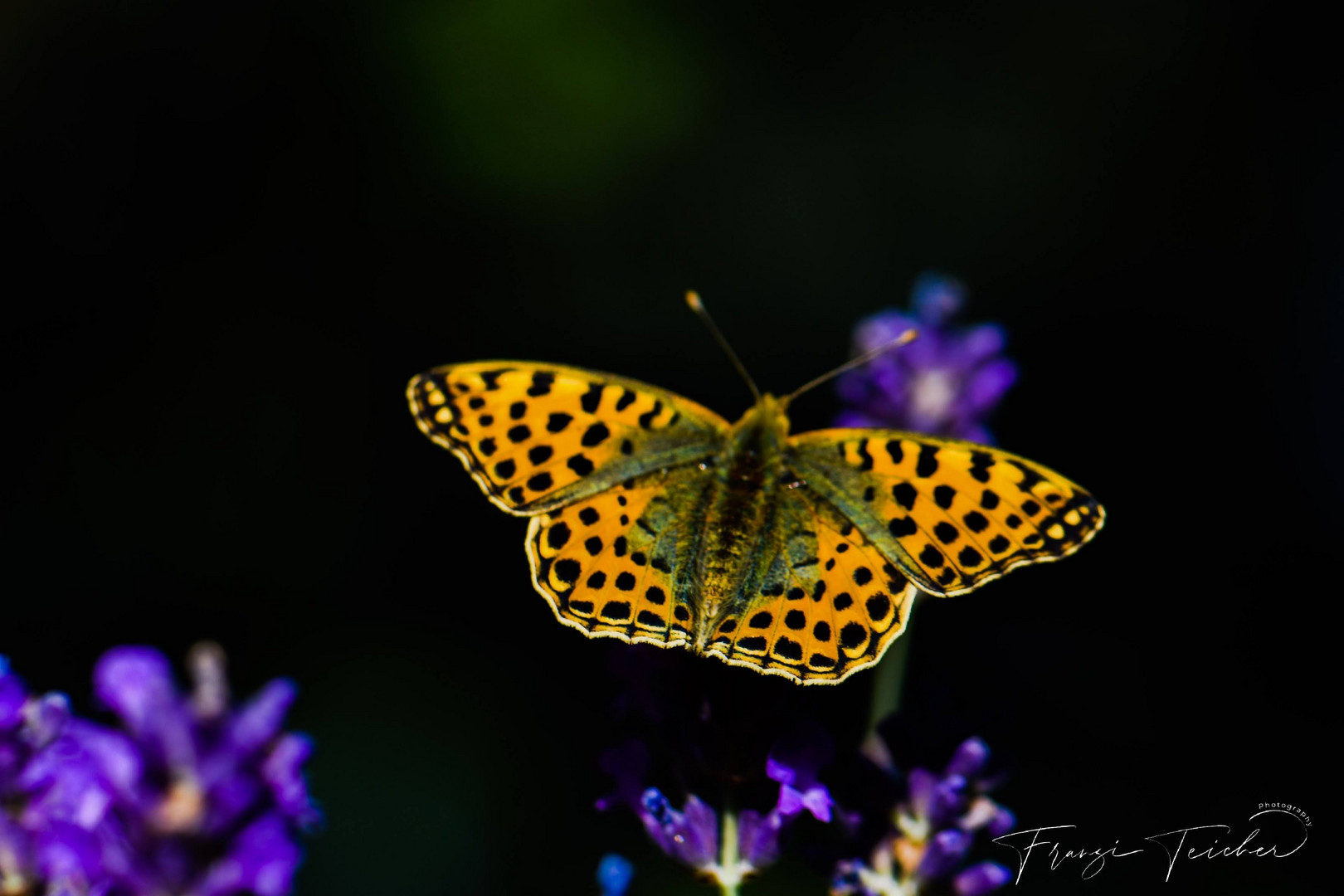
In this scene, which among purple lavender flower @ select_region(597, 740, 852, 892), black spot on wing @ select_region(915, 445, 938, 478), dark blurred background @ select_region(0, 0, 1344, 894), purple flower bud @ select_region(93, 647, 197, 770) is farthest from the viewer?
dark blurred background @ select_region(0, 0, 1344, 894)

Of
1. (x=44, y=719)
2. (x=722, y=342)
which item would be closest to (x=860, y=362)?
(x=722, y=342)

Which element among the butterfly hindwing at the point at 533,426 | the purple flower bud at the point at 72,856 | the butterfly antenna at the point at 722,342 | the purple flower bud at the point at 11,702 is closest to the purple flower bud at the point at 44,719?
the purple flower bud at the point at 11,702

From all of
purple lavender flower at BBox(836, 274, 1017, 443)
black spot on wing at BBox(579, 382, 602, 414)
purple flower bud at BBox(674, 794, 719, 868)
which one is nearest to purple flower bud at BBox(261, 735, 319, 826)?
purple flower bud at BBox(674, 794, 719, 868)

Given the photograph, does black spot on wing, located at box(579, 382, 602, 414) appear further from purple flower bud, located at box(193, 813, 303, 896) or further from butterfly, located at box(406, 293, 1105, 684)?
purple flower bud, located at box(193, 813, 303, 896)

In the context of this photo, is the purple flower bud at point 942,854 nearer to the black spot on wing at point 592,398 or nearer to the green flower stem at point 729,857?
the green flower stem at point 729,857

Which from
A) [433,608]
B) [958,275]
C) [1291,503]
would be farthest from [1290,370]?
[433,608]

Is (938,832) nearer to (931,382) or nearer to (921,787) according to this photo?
(921,787)

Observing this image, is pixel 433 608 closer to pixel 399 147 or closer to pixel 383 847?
pixel 383 847
